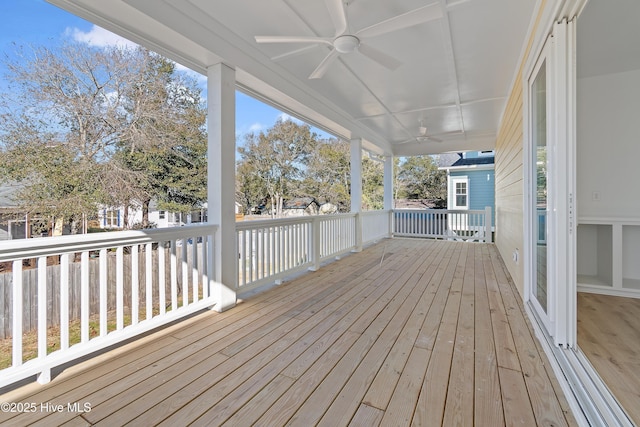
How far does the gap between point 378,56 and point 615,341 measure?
2.84 meters

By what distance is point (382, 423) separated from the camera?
1.34 m

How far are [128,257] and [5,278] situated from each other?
0.71m

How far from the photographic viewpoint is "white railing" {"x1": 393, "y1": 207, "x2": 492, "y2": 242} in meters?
7.43

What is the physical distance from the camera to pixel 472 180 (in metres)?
9.93

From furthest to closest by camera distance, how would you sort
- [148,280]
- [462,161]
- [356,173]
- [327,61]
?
[462,161] < [356,173] < [327,61] < [148,280]

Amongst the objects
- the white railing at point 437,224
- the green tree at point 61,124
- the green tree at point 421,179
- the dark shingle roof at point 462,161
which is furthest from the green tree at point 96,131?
the green tree at point 421,179

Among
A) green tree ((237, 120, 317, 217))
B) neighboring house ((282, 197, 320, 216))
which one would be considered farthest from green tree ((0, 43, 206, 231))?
neighboring house ((282, 197, 320, 216))

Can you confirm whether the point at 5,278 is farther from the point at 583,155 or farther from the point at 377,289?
the point at 583,155

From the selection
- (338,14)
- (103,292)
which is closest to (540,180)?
(338,14)

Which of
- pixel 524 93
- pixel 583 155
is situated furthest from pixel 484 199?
pixel 524 93

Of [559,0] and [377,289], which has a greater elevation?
[559,0]

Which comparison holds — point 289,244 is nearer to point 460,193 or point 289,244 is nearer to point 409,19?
point 409,19

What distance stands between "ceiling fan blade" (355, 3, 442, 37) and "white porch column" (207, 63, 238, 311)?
133cm

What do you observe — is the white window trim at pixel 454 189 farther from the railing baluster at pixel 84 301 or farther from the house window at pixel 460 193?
the railing baluster at pixel 84 301
